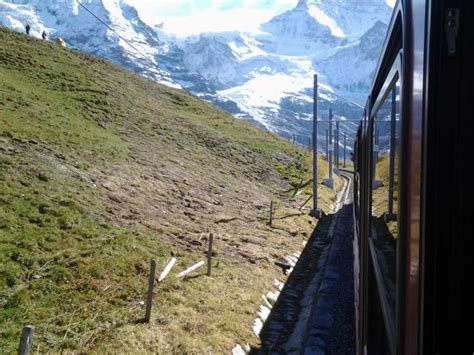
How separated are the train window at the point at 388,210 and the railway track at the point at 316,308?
6461 mm

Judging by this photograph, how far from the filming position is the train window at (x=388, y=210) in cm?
241

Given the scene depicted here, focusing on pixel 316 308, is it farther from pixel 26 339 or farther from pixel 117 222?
pixel 26 339

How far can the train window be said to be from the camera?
241 centimetres

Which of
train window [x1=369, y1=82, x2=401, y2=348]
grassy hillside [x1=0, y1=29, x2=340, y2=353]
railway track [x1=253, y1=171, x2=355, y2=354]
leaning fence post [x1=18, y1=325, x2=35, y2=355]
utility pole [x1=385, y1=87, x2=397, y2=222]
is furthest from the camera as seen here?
railway track [x1=253, y1=171, x2=355, y2=354]

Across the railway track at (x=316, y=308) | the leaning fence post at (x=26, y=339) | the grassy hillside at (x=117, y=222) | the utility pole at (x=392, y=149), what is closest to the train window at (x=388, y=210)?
the utility pole at (x=392, y=149)

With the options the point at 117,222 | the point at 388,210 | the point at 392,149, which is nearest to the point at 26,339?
the point at 388,210

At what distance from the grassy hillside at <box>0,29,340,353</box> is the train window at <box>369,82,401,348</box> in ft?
18.2

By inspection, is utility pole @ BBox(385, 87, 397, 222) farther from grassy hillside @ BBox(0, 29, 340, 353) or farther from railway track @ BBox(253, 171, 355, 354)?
railway track @ BBox(253, 171, 355, 354)

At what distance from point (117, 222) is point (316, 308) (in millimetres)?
5770

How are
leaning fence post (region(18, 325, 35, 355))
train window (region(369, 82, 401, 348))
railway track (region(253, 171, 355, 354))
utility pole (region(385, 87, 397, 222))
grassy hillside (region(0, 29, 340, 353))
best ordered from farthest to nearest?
railway track (region(253, 171, 355, 354)) → grassy hillside (region(0, 29, 340, 353)) → leaning fence post (region(18, 325, 35, 355)) → utility pole (region(385, 87, 397, 222)) → train window (region(369, 82, 401, 348))

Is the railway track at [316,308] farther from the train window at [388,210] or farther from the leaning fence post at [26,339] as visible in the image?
the train window at [388,210]

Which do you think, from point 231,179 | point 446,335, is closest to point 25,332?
point 446,335

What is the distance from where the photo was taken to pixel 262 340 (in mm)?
9867

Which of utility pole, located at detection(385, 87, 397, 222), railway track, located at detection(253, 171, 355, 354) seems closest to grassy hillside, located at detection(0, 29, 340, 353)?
railway track, located at detection(253, 171, 355, 354)
